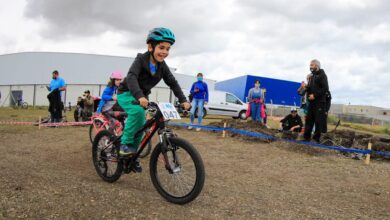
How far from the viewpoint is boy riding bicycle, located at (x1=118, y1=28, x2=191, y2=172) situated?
150 inches

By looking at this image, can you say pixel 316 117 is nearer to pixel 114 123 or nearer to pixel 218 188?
pixel 218 188

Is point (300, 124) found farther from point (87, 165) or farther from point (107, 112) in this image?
point (87, 165)

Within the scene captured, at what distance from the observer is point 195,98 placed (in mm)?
10750

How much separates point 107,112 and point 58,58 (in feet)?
118

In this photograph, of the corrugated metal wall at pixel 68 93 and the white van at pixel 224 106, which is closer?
the white van at pixel 224 106

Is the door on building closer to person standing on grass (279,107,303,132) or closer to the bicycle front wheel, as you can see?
person standing on grass (279,107,303,132)

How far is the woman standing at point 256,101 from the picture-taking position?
36.0ft

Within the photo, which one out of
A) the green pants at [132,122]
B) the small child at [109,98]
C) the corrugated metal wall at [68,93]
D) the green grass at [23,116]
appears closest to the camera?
the green pants at [132,122]

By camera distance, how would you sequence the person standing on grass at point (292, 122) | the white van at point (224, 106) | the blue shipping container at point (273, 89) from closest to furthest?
1. the person standing on grass at point (292, 122)
2. the white van at point (224, 106)
3. the blue shipping container at point (273, 89)

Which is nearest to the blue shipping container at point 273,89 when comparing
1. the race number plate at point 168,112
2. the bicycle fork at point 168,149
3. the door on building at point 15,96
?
the race number plate at point 168,112

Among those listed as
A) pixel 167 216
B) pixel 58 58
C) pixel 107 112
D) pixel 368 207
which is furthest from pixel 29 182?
pixel 58 58

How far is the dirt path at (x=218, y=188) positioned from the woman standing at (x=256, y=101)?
412 cm

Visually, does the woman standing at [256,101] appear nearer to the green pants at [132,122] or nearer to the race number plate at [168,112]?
the green pants at [132,122]

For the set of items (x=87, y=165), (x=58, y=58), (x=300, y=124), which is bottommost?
(x=87, y=165)
